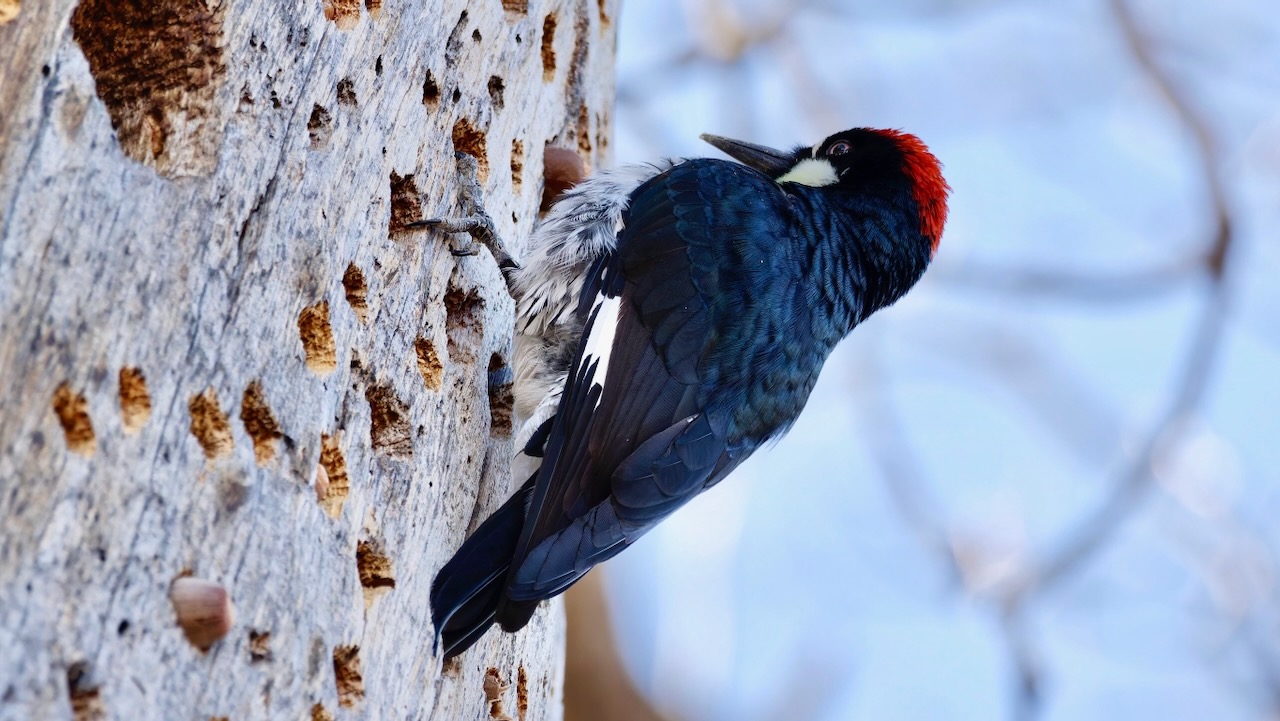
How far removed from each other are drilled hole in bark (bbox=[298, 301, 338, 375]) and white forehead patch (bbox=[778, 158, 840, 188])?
151 cm

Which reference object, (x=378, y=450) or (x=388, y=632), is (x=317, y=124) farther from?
(x=388, y=632)

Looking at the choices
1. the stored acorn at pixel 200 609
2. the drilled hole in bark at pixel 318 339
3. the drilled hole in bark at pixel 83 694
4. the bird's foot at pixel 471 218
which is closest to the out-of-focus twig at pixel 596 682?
the bird's foot at pixel 471 218

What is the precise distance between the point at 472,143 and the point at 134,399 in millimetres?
930

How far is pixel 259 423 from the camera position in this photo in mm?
1468

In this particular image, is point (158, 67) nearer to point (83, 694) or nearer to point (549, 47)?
point (83, 694)

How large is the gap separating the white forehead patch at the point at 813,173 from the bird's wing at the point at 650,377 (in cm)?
55

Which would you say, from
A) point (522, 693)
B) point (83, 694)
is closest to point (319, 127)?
point (83, 694)

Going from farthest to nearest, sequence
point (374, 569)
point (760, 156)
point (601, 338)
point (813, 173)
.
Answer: point (760, 156)
point (813, 173)
point (601, 338)
point (374, 569)

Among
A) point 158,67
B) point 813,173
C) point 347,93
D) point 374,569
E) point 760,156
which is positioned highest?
point 158,67

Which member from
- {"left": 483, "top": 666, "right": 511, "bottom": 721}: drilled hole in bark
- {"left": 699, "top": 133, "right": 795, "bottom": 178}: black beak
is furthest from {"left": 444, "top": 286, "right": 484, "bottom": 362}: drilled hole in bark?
{"left": 699, "top": 133, "right": 795, "bottom": 178}: black beak

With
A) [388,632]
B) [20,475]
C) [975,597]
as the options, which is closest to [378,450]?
[388,632]

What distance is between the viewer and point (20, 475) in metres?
1.14

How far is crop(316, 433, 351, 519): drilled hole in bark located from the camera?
5.11 ft

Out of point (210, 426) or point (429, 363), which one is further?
point (429, 363)
